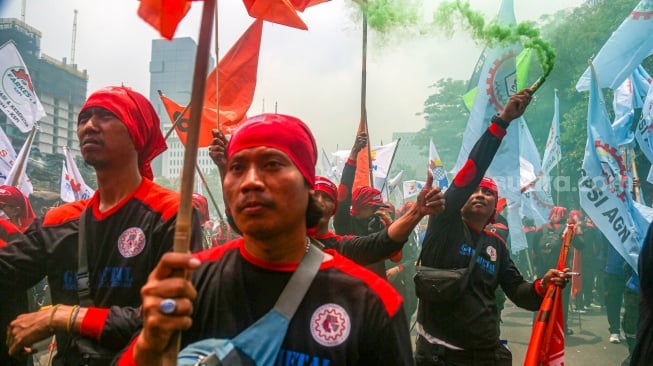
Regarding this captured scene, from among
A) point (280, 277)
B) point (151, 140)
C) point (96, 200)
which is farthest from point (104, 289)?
point (280, 277)

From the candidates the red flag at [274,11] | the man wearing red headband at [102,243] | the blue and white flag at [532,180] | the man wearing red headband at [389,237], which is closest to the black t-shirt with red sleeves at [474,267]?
the man wearing red headband at [389,237]

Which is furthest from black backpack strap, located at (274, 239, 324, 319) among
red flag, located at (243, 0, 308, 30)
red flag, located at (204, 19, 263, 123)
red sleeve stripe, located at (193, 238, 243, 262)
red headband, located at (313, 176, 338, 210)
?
red flag, located at (204, 19, 263, 123)

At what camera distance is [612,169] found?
22.7 ft

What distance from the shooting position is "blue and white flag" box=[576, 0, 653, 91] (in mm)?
7773

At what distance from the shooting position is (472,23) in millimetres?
4984

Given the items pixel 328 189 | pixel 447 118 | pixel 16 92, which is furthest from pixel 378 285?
pixel 447 118

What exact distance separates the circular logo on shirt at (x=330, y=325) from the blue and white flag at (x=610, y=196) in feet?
18.1

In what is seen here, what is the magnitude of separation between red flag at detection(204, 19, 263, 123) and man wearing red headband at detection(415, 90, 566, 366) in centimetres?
300

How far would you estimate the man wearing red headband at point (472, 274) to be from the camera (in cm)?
386

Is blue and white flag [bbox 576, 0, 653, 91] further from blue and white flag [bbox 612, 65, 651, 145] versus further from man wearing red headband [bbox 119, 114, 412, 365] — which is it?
man wearing red headband [bbox 119, 114, 412, 365]

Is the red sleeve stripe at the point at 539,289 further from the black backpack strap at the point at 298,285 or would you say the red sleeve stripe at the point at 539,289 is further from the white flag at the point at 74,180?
the white flag at the point at 74,180

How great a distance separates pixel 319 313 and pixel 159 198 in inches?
52.1

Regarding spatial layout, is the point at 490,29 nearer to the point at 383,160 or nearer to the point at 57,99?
the point at 383,160

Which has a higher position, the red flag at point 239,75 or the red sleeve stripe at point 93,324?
the red flag at point 239,75
